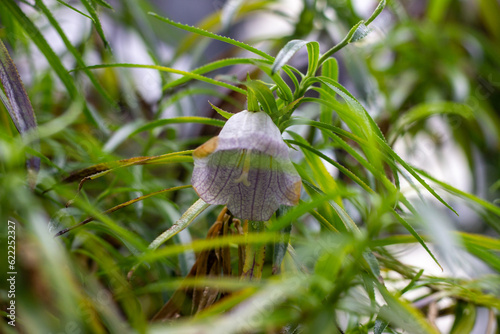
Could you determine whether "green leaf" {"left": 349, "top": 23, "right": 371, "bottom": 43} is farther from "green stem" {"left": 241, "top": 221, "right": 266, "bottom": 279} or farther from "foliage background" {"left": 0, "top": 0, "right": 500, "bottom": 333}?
"green stem" {"left": 241, "top": 221, "right": 266, "bottom": 279}

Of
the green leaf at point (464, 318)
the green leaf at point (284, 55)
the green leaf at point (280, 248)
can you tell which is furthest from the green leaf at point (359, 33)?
the green leaf at point (464, 318)

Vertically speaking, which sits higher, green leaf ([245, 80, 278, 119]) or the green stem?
green leaf ([245, 80, 278, 119])

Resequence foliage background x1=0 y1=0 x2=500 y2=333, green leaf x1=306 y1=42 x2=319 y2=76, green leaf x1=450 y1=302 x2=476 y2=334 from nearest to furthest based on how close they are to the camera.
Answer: foliage background x1=0 y1=0 x2=500 y2=333
green leaf x1=306 y1=42 x2=319 y2=76
green leaf x1=450 y1=302 x2=476 y2=334

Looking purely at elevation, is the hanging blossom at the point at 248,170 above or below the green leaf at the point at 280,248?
above

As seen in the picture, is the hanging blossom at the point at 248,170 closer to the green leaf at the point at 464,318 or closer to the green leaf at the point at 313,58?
the green leaf at the point at 313,58

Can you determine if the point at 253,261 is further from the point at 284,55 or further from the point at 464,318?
the point at 464,318

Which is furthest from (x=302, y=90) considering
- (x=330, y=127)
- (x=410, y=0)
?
(x=410, y=0)

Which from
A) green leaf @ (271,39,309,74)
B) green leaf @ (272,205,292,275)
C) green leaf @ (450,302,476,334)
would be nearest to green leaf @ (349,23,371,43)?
green leaf @ (271,39,309,74)
